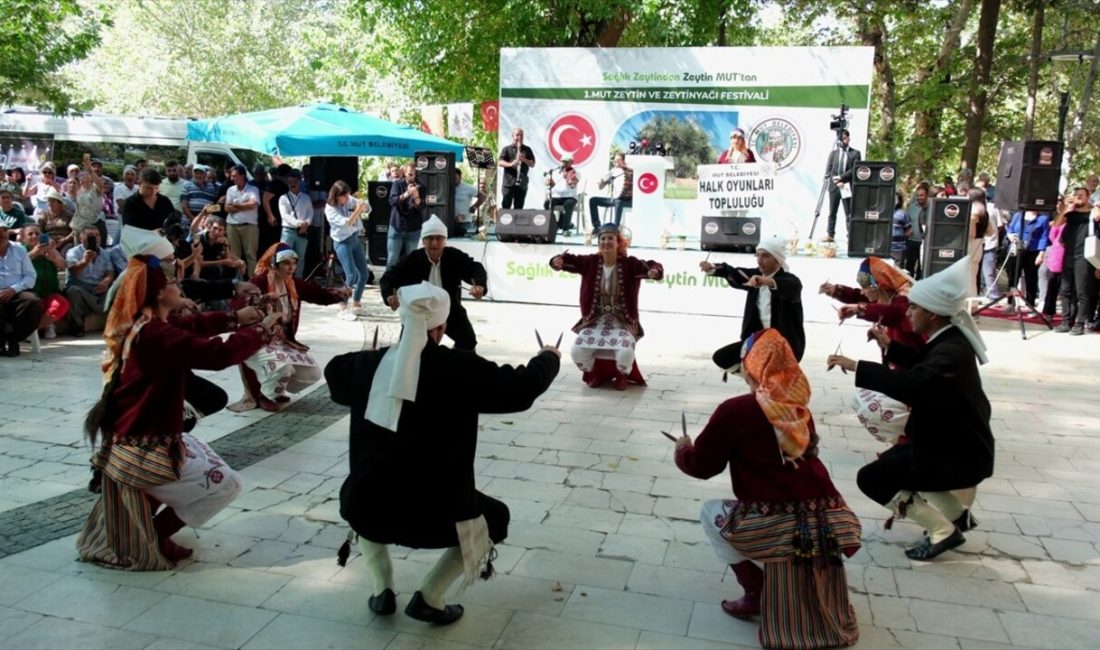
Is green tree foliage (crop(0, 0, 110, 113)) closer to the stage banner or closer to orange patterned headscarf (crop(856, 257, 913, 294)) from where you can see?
the stage banner

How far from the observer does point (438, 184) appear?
13.9 metres

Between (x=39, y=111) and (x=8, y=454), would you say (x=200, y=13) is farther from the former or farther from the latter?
(x=8, y=454)

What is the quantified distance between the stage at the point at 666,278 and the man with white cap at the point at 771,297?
4920 mm

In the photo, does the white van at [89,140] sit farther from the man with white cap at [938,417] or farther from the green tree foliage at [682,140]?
the man with white cap at [938,417]

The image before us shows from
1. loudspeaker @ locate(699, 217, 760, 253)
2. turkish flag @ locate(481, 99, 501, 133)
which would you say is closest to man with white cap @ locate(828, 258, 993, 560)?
loudspeaker @ locate(699, 217, 760, 253)

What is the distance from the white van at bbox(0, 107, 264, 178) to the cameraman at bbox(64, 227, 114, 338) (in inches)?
346

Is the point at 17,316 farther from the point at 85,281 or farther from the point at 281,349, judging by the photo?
the point at 281,349

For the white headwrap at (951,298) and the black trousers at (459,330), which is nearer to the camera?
the white headwrap at (951,298)

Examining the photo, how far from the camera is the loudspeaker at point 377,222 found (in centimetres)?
1666

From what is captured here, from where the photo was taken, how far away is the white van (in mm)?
18750

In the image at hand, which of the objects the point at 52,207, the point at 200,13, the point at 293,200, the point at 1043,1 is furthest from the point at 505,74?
the point at 200,13

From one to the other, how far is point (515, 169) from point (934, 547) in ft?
35.7

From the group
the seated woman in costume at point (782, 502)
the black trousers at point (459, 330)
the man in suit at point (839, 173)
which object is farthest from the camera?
the man in suit at point (839, 173)

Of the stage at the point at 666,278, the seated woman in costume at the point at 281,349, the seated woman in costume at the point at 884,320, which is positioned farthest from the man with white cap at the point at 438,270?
the stage at the point at 666,278
